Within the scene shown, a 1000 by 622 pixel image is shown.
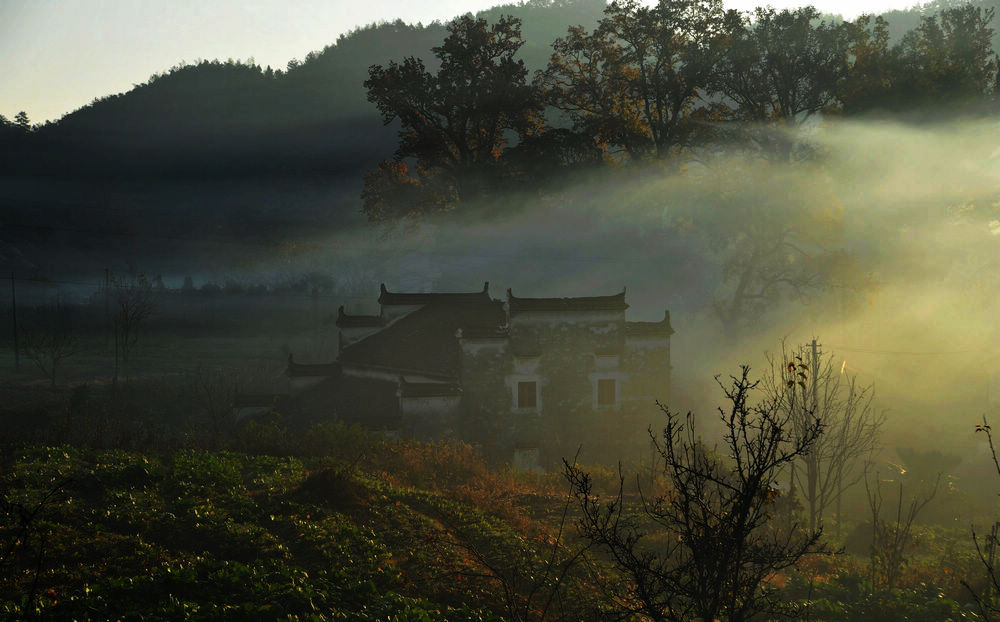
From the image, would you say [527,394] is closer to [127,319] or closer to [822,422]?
[822,422]

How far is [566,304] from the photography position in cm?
2795

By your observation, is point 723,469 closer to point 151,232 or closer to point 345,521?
point 345,521

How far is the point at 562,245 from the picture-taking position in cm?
5212

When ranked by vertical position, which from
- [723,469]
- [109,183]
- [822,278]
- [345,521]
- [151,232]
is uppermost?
[109,183]

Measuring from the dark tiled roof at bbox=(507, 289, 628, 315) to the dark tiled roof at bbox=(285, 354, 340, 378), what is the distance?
8.62m

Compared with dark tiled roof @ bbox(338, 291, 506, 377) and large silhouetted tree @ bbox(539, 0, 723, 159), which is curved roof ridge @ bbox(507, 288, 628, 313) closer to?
dark tiled roof @ bbox(338, 291, 506, 377)

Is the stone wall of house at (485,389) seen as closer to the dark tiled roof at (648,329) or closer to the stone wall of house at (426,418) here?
the stone wall of house at (426,418)

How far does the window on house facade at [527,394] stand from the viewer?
27703 millimetres

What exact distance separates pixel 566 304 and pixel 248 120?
337 ft

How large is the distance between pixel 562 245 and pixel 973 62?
28.0 metres

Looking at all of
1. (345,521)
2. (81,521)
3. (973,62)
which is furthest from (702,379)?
(81,521)

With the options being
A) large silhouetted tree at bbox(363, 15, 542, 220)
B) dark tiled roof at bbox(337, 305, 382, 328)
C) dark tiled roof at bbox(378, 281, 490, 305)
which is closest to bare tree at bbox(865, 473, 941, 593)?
dark tiled roof at bbox(378, 281, 490, 305)

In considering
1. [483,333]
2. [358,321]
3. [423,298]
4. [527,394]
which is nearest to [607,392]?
[527,394]

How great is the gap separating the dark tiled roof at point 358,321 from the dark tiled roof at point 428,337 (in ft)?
1.78
